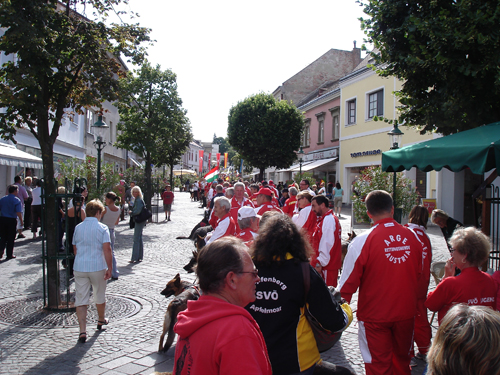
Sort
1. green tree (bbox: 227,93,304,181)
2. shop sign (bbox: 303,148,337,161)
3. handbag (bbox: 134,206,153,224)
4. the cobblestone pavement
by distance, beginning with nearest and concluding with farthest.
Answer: the cobblestone pavement → handbag (bbox: 134,206,153,224) → shop sign (bbox: 303,148,337,161) → green tree (bbox: 227,93,304,181)

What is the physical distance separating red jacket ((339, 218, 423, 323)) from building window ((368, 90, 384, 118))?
22.8 m

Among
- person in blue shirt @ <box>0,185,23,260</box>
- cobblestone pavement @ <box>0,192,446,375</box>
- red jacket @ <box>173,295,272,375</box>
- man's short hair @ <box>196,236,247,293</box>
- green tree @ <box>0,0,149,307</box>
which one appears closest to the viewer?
red jacket @ <box>173,295,272,375</box>

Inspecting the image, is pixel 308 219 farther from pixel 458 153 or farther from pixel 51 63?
pixel 51 63

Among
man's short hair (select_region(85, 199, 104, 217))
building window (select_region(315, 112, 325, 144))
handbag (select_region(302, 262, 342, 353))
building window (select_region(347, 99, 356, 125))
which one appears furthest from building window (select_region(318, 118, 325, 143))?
handbag (select_region(302, 262, 342, 353))

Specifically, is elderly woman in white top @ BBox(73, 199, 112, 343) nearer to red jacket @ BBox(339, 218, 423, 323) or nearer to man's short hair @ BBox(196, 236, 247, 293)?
red jacket @ BBox(339, 218, 423, 323)

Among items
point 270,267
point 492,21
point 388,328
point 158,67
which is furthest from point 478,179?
point 270,267

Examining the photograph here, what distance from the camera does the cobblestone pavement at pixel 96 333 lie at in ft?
14.6

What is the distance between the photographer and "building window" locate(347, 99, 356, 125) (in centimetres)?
2844

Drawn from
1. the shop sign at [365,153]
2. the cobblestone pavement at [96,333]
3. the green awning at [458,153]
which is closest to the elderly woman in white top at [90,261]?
the cobblestone pavement at [96,333]

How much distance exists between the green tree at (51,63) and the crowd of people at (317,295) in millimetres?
2066

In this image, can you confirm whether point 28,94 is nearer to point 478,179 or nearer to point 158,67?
point 158,67

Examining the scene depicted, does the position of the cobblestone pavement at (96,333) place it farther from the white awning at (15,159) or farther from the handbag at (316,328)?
the white awning at (15,159)

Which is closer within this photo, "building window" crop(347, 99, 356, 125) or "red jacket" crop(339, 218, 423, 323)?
"red jacket" crop(339, 218, 423, 323)

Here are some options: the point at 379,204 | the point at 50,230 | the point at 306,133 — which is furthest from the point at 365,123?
the point at 379,204
